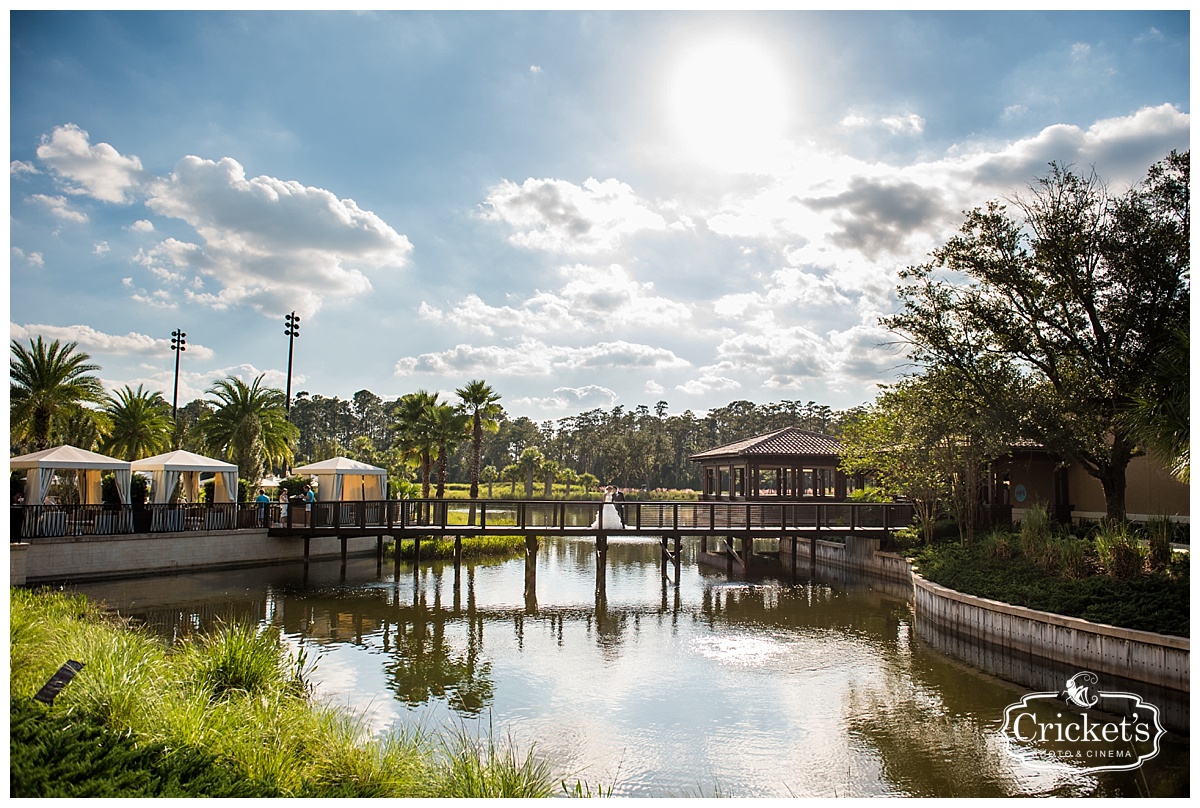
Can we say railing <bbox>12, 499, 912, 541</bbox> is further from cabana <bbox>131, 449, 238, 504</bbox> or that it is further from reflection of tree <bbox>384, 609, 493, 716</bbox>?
reflection of tree <bbox>384, 609, 493, 716</bbox>

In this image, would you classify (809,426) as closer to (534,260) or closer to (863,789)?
(534,260)

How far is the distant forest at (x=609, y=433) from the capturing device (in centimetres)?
6681

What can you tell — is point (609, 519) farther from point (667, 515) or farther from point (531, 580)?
point (531, 580)

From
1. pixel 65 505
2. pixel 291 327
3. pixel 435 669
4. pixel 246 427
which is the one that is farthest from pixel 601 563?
pixel 291 327

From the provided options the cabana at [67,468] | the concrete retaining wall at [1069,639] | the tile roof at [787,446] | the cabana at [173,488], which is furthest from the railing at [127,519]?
the concrete retaining wall at [1069,639]

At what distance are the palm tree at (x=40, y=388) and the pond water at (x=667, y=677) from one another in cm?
673

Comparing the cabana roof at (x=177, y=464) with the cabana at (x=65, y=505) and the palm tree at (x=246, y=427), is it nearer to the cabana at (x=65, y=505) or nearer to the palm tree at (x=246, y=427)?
the cabana at (x=65, y=505)

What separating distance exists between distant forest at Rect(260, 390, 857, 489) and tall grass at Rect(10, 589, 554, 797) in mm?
56113

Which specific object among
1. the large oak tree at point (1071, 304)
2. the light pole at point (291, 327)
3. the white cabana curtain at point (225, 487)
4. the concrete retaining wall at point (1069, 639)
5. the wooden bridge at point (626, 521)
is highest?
the light pole at point (291, 327)

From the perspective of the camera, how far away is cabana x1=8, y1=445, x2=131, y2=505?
→ 56.6 ft

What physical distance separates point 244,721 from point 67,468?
14.4 metres

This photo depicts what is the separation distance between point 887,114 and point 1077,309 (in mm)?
9520

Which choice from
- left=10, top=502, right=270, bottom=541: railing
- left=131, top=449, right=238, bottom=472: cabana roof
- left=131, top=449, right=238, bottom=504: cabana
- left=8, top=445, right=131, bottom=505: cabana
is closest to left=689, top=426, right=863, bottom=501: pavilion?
left=10, top=502, right=270, bottom=541: railing

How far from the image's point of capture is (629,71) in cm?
813
